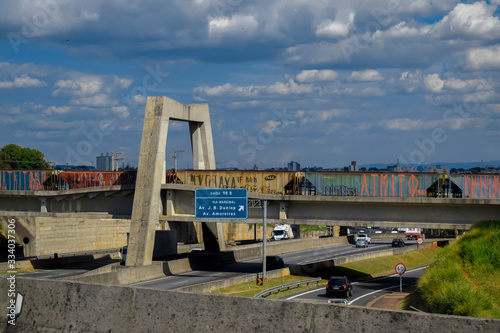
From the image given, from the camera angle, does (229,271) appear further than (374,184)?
Yes

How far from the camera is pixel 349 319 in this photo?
8.85 m

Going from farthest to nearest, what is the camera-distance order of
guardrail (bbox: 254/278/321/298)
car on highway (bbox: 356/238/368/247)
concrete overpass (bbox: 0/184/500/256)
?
car on highway (bbox: 356/238/368/247)
concrete overpass (bbox: 0/184/500/256)
guardrail (bbox: 254/278/321/298)

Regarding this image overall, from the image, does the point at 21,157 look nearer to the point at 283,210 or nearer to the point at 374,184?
the point at 283,210

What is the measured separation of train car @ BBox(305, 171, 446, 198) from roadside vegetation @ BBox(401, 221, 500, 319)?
11.2 m

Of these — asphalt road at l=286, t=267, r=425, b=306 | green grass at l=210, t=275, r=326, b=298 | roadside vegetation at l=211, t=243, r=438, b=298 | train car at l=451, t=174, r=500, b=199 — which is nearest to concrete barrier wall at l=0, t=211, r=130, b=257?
green grass at l=210, t=275, r=326, b=298

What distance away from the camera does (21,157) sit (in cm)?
16888

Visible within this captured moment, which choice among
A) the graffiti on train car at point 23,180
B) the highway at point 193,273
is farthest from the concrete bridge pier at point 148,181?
the graffiti on train car at point 23,180

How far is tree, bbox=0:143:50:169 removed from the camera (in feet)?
546

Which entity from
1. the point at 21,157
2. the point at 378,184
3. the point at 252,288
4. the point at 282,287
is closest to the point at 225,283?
the point at 252,288

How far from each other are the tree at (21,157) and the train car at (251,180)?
12257cm

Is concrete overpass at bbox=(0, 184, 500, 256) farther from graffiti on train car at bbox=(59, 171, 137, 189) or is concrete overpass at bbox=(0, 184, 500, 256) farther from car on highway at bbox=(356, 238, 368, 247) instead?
car on highway at bbox=(356, 238, 368, 247)

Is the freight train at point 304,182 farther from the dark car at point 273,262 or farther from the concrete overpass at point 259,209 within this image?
the dark car at point 273,262

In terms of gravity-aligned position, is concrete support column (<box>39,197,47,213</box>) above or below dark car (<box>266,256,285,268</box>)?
above

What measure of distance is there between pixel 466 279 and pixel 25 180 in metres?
45.4
